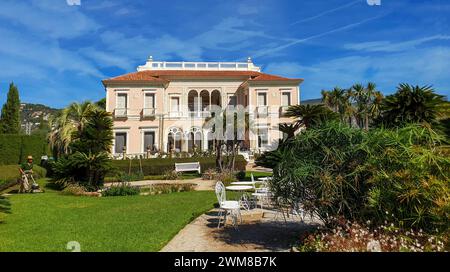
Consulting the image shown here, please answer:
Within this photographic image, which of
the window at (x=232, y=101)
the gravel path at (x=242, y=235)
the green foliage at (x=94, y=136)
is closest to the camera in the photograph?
the gravel path at (x=242, y=235)

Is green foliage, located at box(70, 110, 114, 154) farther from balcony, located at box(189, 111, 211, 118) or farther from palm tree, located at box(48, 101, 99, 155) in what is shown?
balcony, located at box(189, 111, 211, 118)

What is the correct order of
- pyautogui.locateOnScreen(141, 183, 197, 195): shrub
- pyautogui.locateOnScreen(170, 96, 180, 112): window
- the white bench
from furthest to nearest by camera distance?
pyautogui.locateOnScreen(170, 96, 180, 112): window, the white bench, pyautogui.locateOnScreen(141, 183, 197, 195): shrub

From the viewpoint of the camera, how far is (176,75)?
3441 centimetres

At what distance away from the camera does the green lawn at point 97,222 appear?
224 inches

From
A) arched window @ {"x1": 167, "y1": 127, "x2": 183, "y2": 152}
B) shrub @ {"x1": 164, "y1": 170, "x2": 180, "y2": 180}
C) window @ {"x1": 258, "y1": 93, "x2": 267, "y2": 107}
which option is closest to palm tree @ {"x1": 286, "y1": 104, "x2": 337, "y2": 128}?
shrub @ {"x1": 164, "y1": 170, "x2": 180, "y2": 180}

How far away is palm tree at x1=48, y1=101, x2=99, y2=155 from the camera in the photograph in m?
22.2

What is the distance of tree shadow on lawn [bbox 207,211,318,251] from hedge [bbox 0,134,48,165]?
2198 cm

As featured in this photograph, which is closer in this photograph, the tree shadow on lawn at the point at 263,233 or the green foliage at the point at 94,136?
the tree shadow on lawn at the point at 263,233

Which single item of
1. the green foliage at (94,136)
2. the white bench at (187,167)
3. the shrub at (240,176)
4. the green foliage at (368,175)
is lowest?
the shrub at (240,176)

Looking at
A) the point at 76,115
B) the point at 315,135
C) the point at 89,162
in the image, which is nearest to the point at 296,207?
the point at 315,135

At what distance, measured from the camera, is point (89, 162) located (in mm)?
13781

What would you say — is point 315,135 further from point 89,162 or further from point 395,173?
point 89,162

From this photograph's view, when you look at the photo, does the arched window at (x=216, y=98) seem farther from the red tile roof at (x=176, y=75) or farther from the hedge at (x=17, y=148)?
the hedge at (x=17, y=148)

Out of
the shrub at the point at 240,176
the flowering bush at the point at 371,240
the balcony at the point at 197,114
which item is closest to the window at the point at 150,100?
the balcony at the point at 197,114
